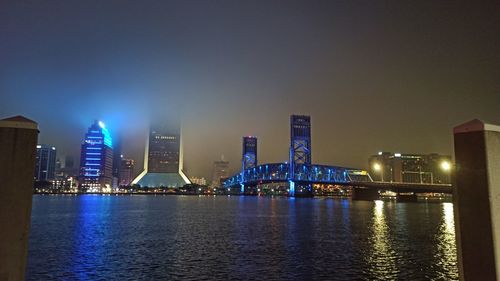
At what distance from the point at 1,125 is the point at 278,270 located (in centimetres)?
1806

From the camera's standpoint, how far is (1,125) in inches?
197

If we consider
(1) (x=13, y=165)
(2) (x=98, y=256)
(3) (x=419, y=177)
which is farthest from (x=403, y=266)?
(3) (x=419, y=177)

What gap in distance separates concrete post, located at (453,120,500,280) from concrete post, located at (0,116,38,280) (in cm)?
578

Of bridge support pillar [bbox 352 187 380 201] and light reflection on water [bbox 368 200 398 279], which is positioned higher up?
bridge support pillar [bbox 352 187 380 201]

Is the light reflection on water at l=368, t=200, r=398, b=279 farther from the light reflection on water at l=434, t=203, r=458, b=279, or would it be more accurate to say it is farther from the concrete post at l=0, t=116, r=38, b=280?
the concrete post at l=0, t=116, r=38, b=280

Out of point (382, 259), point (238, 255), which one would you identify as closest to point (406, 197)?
point (382, 259)

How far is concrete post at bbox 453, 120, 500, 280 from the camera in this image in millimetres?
4812

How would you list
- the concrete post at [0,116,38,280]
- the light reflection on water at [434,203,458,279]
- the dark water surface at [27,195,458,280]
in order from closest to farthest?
1. the concrete post at [0,116,38,280]
2. the dark water surface at [27,195,458,280]
3. the light reflection on water at [434,203,458,279]

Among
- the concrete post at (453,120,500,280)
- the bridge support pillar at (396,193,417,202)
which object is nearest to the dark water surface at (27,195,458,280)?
the concrete post at (453,120,500,280)

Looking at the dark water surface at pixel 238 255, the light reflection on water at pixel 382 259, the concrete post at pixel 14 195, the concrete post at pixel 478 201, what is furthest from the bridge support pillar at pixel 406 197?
the concrete post at pixel 14 195

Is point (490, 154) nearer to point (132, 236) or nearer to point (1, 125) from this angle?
point (1, 125)

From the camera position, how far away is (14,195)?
505 centimetres

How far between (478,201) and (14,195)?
6.13 metres

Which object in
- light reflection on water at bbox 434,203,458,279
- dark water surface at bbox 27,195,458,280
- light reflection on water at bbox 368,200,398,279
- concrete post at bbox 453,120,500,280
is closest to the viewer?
concrete post at bbox 453,120,500,280
